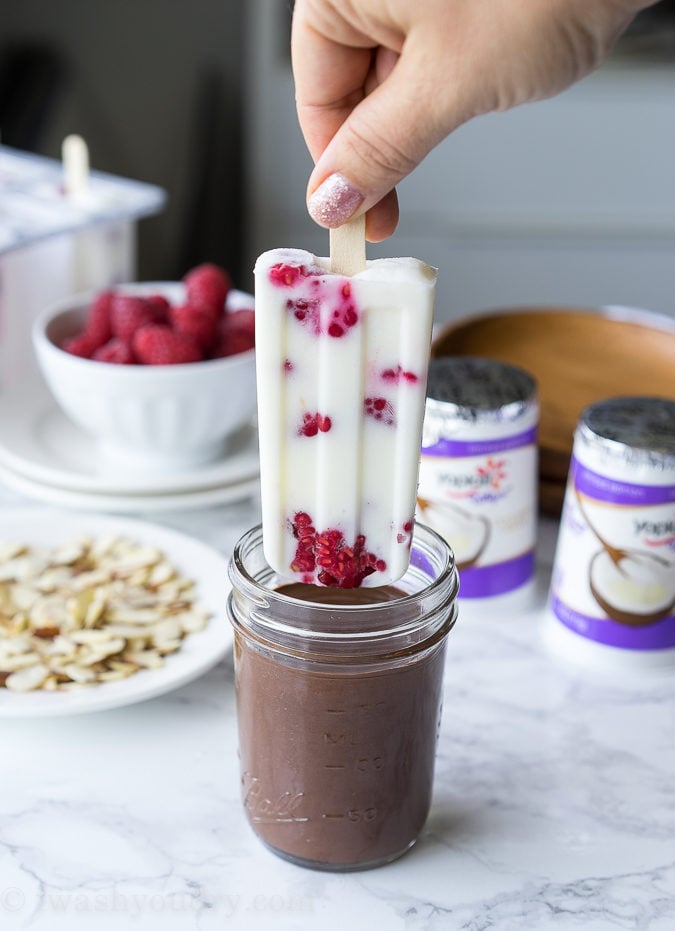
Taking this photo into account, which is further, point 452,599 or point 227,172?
point 227,172

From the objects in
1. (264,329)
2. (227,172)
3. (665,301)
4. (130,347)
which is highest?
(264,329)

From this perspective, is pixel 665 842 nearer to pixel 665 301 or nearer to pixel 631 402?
pixel 631 402

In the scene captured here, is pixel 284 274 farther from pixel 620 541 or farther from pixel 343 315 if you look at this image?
pixel 620 541

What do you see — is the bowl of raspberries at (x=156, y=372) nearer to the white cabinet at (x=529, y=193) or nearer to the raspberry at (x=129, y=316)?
the raspberry at (x=129, y=316)

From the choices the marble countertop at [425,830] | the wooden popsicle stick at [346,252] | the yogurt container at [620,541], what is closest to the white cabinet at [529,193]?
the yogurt container at [620,541]

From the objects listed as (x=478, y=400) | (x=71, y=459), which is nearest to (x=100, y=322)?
(x=71, y=459)

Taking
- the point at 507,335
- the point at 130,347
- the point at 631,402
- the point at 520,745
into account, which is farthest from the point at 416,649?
the point at 507,335

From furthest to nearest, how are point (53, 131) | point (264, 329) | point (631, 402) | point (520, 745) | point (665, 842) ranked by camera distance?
point (53, 131), point (631, 402), point (520, 745), point (665, 842), point (264, 329)
